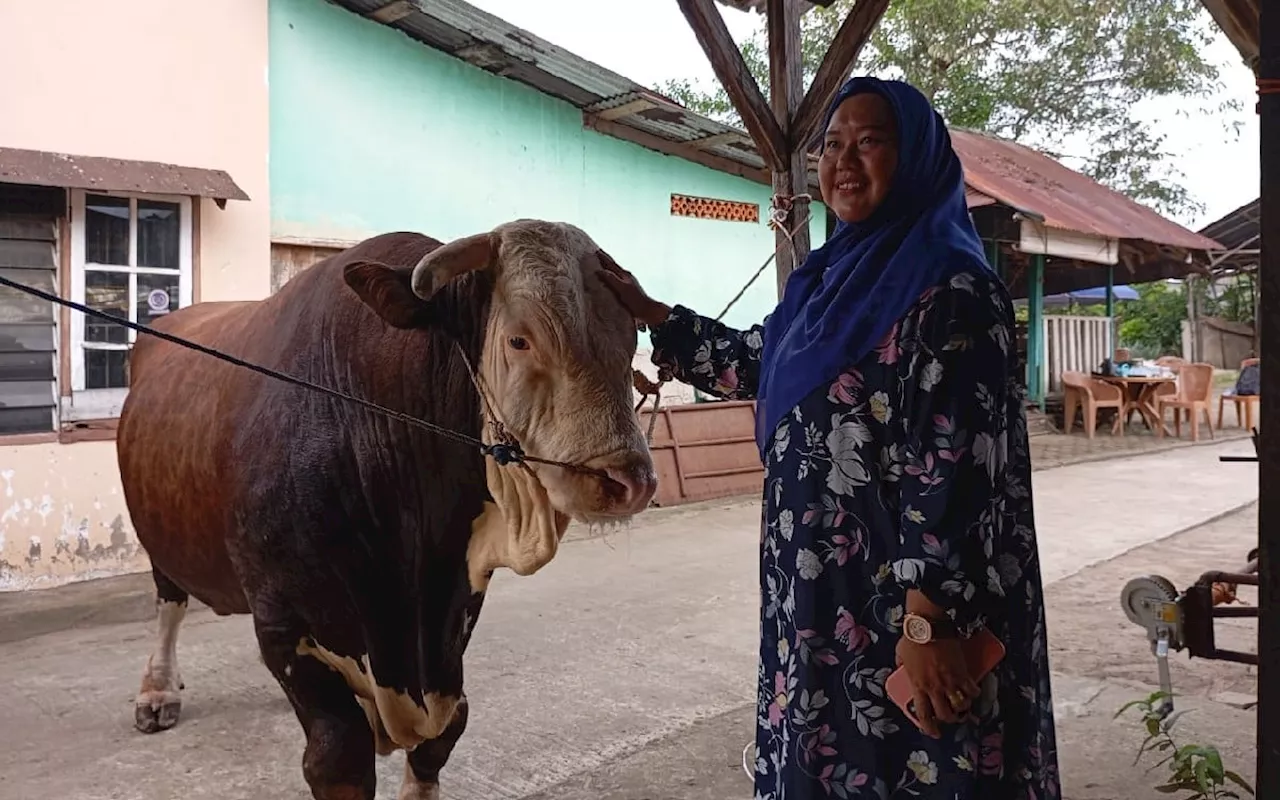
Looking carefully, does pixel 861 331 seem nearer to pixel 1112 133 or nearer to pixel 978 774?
pixel 978 774

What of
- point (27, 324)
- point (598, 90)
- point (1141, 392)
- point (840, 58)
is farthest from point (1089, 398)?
point (27, 324)

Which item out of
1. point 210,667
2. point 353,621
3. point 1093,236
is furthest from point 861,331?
point 1093,236

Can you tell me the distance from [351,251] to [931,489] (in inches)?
65.4

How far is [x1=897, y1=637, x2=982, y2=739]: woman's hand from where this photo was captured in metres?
1.50

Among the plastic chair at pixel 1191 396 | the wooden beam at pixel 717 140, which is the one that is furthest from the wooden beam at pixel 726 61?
the plastic chair at pixel 1191 396

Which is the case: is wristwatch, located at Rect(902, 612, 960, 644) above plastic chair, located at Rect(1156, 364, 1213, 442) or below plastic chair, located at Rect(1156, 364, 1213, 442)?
below

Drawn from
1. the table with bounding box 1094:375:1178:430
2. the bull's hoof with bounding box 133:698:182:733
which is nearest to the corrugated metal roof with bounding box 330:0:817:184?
the bull's hoof with bounding box 133:698:182:733

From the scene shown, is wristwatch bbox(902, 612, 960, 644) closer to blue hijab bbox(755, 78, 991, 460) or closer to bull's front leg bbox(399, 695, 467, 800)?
blue hijab bbox(755, 78, 991, 460)

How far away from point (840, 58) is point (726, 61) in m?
0.39

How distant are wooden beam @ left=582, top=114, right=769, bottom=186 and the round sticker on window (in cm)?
374

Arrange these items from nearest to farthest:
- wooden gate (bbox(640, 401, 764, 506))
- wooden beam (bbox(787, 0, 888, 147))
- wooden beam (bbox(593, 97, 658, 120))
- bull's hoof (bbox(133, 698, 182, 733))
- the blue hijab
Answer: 1. the blue hijab
2. wooden beam (bbox(787, 0, 888, 147))
3. bull's hoof (bbox(133, 698, 182, 733))
4. wooden beam (bbox(593, 97, 658, 120))
5. wooden gate (bbox(640, 401, 764, 506))

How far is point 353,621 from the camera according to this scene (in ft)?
7.59

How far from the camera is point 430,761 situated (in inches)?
103

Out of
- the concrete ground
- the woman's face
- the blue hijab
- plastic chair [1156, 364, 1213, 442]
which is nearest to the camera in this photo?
the blue hijab
